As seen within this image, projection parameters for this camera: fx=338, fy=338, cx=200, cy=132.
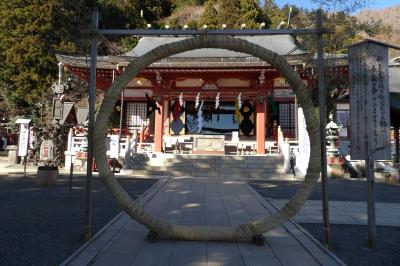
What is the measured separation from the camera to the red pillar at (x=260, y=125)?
47.0 ft

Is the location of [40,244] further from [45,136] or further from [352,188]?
[45,136]

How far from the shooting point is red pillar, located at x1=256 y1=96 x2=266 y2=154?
47.0 ft

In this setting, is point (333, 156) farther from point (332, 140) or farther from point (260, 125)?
point (260, 125)

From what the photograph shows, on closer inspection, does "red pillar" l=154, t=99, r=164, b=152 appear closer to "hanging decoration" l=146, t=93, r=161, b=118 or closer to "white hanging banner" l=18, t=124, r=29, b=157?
"hanging decoration" l=146, t=93, r=161, b=118

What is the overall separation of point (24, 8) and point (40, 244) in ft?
87.2

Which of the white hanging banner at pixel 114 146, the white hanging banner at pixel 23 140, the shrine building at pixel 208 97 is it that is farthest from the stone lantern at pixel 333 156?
the white hanging banner at pixel 23 140

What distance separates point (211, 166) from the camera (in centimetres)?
1300

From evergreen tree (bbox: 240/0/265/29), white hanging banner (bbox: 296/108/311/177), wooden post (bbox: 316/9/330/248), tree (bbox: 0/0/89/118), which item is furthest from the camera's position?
evergreen tree (bbox: 240/0/265/29)

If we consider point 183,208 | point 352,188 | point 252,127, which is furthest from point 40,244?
point 252,127

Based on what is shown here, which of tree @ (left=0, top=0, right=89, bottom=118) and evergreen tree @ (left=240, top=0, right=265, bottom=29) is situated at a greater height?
evergreen tree @ (left=240, top=0, right=265, bottom=29)

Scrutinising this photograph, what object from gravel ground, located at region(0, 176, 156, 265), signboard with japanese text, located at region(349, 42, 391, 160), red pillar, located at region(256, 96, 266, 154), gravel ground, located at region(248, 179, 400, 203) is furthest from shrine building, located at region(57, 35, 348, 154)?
signboard with japanese text, located at region(349, 42, 391, 160)

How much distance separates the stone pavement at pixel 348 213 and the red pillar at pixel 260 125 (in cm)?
681

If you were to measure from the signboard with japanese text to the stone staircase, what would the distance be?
25.7ft

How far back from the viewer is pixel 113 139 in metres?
13.8
